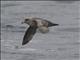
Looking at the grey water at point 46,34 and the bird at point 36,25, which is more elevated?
the bird at point 36,25

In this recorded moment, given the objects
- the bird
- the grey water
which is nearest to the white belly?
the bird

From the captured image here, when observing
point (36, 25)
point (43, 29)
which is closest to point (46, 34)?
point (36, 25)

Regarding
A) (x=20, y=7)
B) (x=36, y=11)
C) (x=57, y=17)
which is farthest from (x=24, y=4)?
(x=57, y=17)

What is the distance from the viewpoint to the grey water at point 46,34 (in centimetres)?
834

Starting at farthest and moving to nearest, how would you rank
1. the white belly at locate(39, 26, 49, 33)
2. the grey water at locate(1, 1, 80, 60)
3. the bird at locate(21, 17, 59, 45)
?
the grey water at locate(1, 1, 80, 60) < the bird at locate(21, 17, 59, 45) < the white belly at locate(39, 26, 49, 33)

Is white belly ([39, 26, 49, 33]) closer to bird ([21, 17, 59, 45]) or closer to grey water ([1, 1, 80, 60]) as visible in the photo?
bird ([21, 17, 59, 45])

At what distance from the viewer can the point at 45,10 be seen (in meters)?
12.5

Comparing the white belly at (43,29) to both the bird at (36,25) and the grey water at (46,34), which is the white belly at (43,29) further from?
the grey water at (46,34)

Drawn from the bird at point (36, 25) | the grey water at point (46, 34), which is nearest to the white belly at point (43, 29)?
the bird at point (36, 25)

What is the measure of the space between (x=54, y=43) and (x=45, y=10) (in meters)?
3.72

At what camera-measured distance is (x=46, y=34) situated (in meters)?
10.3

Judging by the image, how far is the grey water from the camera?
8.34m

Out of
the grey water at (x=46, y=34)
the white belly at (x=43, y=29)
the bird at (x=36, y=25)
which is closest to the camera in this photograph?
the white belly at (x=43, y=29)

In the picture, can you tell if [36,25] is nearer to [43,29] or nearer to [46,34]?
[43,29]
